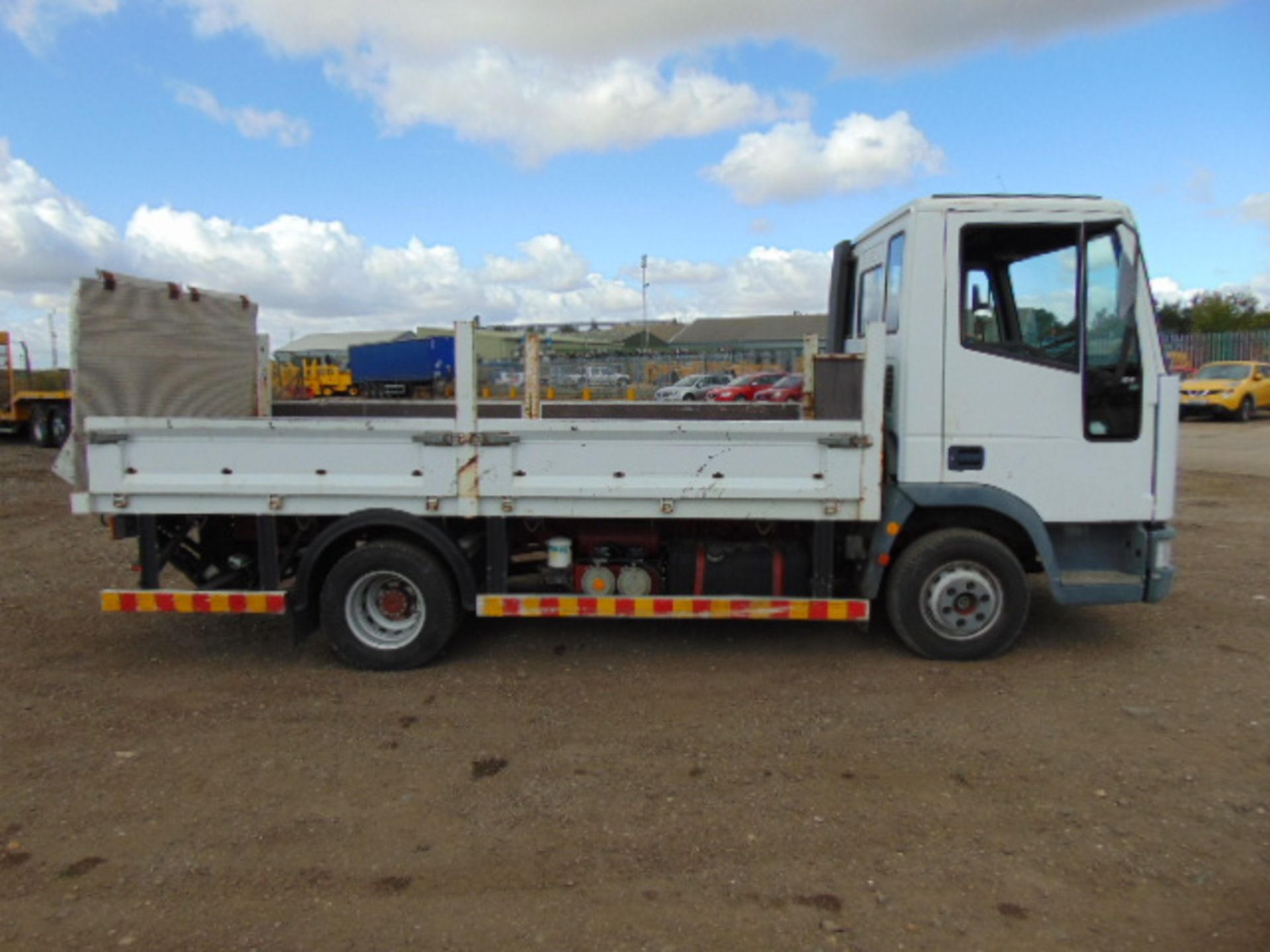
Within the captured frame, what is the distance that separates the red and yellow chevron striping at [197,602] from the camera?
17.4ft

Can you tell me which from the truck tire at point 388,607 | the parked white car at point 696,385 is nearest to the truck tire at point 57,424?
the parked white car at point 696,385

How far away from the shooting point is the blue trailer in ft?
124

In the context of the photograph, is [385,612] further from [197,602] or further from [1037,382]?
[1037,382]

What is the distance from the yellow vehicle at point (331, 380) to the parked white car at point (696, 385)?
13.6 metres

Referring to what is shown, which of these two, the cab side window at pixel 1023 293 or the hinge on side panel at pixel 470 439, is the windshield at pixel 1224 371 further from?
the hinge on side panel at pixel 470 439

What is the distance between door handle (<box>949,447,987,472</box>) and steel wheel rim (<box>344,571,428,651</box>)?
329 cm

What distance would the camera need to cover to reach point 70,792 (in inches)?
154

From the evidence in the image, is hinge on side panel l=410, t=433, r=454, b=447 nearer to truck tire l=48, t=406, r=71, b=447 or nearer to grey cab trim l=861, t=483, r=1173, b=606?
grey cab trim l=861, t=483, r=1173, b=606

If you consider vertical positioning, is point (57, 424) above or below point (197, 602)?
above

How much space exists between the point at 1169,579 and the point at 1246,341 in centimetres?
2937

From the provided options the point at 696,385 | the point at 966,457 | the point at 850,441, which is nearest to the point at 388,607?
the point at 850,441

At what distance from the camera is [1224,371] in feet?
78.4

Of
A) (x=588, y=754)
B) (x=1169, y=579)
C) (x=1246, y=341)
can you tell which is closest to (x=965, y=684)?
(x=1169, y=579)

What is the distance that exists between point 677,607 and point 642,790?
4.97 feet
